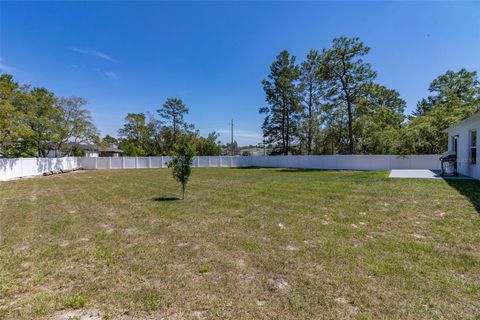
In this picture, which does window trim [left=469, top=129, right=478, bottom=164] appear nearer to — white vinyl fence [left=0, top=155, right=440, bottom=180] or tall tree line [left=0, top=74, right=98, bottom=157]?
white vinyl fence [left=0, top=155, right=440, bottom=180]

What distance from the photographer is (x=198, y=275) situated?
260 cm

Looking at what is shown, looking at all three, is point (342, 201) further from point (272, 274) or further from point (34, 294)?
point (34, 294)

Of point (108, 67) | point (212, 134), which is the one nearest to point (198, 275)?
point (108, 67)

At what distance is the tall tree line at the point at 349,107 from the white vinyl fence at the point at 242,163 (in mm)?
1163

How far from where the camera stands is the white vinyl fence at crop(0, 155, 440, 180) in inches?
619

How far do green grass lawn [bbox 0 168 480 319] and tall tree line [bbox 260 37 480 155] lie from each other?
1588 cm

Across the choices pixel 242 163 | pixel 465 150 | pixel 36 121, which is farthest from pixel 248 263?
pixel 242 163

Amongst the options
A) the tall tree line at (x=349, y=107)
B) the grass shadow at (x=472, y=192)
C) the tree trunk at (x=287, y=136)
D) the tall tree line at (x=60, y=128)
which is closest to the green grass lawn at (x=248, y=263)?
the grass shadow at (x=472, y=192)

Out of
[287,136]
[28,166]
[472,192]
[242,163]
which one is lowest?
[472,192]

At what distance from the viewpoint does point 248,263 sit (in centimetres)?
288

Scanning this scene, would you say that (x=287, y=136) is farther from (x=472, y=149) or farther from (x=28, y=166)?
(x=28, y=166)

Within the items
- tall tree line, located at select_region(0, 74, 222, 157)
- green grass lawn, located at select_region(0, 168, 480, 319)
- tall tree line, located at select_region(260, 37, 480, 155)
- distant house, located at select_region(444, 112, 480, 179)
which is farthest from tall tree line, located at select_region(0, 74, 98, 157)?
distant house, located at select_region(444, 112, 480, 179)

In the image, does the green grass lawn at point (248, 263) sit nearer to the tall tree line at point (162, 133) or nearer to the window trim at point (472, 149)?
the window trim at point (472, 149)

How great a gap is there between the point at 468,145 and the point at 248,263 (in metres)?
12.0
